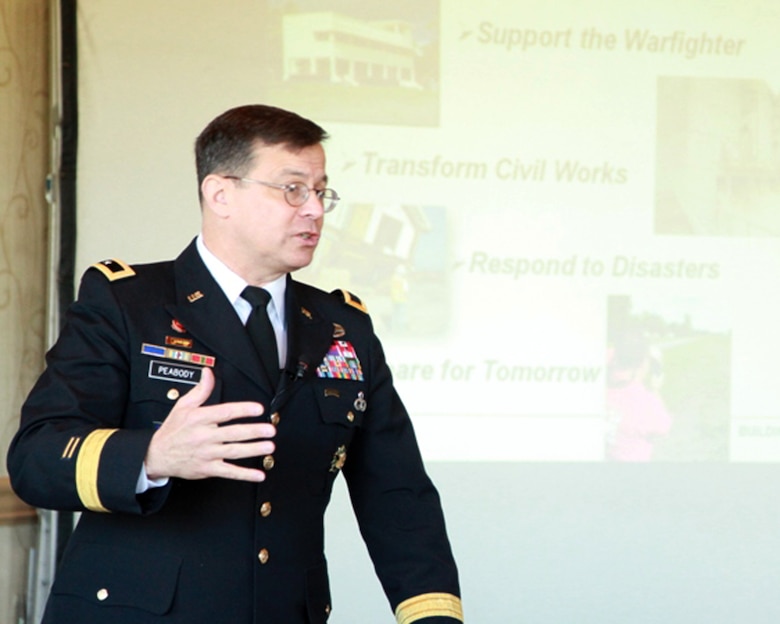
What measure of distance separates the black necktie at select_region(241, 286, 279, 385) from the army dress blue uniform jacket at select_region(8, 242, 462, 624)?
1.0 inches

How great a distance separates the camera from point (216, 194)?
195 cm

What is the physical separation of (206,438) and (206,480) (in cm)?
36

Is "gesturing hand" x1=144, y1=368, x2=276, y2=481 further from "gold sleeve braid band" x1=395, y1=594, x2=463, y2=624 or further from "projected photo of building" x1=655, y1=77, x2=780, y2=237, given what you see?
"projected photo of building" x1=655, y1=77, x2=780, y2=237

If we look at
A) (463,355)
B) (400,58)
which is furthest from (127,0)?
(463,355)

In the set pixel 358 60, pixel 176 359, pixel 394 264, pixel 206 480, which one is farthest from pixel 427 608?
pixel 358 60

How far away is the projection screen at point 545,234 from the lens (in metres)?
3.63

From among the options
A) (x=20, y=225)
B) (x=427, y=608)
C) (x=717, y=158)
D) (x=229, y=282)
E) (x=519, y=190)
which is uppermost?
(x=717, y=158)

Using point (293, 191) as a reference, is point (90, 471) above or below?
below

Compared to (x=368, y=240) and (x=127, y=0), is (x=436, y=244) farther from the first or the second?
(x=127, y=0)

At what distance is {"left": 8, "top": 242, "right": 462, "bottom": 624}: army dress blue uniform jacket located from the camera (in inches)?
66.7

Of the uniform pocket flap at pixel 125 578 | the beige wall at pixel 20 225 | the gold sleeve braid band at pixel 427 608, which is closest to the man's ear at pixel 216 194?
the uniform pocket flap at pixel 125 578

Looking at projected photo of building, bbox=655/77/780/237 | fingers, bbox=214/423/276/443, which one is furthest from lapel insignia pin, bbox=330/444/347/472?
projected photo of building, bbox=655/77/780/237

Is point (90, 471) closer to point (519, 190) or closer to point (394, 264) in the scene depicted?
point (394, 264)

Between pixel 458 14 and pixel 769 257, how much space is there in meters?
1.24
